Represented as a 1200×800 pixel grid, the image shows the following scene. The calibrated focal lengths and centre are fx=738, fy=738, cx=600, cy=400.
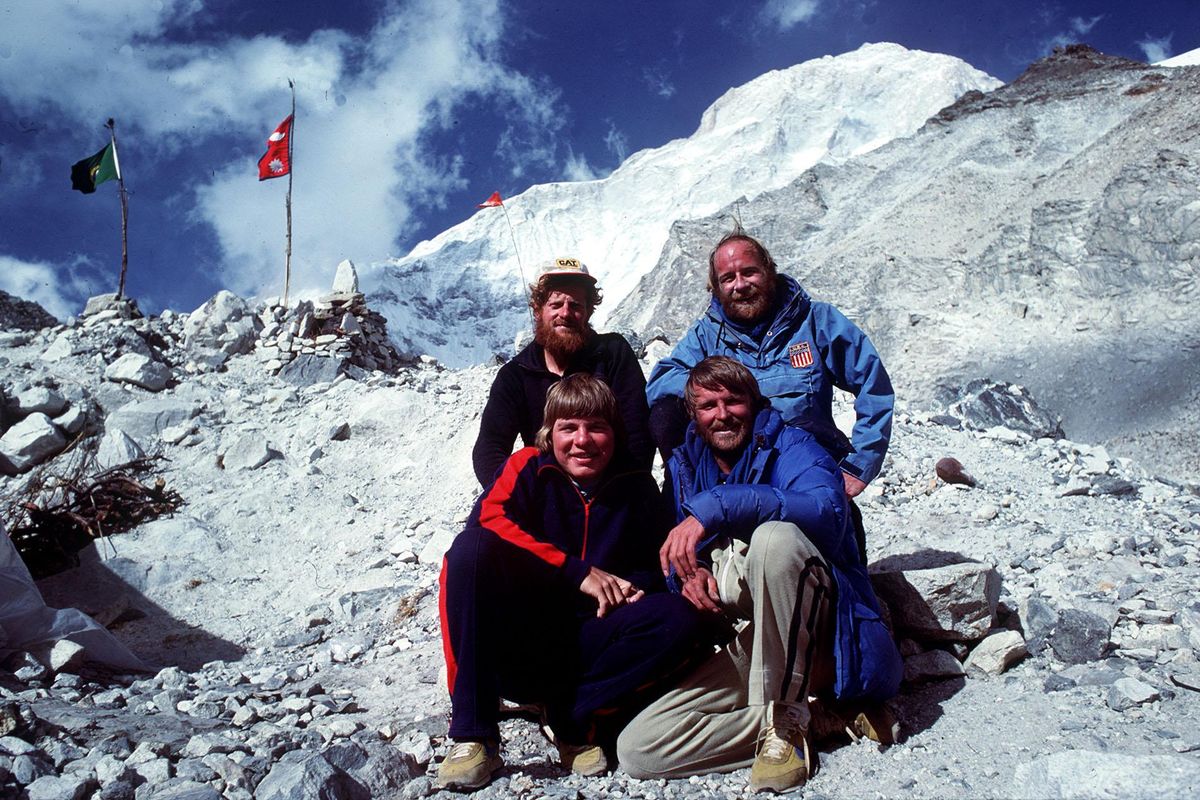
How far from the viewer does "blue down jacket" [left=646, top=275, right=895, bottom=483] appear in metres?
3.05

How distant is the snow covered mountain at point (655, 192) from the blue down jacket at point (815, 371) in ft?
240

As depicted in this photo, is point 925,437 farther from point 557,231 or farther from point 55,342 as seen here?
point 557,231

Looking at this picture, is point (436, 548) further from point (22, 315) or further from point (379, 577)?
point (22, 315)

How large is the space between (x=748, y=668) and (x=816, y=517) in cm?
60

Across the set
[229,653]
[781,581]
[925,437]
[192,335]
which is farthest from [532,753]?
[192,335]

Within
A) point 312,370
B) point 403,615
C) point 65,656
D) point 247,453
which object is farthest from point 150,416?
point 65,656

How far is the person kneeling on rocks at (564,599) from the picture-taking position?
2.36 metres

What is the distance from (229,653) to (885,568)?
3968mm

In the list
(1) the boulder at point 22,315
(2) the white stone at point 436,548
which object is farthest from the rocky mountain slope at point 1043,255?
(1) the boulder at point 22,315

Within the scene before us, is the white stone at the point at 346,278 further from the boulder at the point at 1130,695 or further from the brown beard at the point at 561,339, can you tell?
the boulder at the point at 1130,695

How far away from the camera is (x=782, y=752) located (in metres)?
2.33

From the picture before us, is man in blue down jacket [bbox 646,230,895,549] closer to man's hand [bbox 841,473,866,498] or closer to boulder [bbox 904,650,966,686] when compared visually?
man's hand [bbox 841,473,866,498]

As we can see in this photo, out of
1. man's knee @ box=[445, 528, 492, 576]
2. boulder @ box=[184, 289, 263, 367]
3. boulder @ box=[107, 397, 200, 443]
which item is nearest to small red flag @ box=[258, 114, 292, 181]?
boulder @ box=[184, 289, 263, 367]

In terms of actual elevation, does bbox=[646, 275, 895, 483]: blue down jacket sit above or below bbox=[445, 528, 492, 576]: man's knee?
above
